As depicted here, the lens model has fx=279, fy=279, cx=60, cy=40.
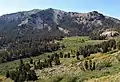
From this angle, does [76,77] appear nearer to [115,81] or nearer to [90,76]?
[90,76]

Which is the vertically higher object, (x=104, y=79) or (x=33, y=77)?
(x=104, y=79)

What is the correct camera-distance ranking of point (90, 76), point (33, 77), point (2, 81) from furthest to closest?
point (33, 77), point (2, 81), point (90, 76)

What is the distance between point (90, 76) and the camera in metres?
A: 48.1

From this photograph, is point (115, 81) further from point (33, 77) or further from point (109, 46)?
point (109, 46)

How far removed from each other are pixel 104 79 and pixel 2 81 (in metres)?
52.2

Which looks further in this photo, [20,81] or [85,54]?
[85,54]

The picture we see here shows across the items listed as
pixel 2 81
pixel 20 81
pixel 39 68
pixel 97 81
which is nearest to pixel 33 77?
pixel 20 81

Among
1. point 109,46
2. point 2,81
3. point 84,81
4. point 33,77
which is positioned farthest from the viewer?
point 109,46

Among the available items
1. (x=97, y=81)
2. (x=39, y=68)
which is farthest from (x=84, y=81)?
(x=39, y=68)

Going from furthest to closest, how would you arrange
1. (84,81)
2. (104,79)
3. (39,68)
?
(39,68) < (84,81) < (104,79)

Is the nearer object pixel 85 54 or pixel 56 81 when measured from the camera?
pixel 56 81

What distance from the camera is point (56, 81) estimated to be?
51.0 metres

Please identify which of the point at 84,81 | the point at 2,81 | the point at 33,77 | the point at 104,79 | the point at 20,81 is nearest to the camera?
the point at 104,79

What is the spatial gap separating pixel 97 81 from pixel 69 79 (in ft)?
20.2
